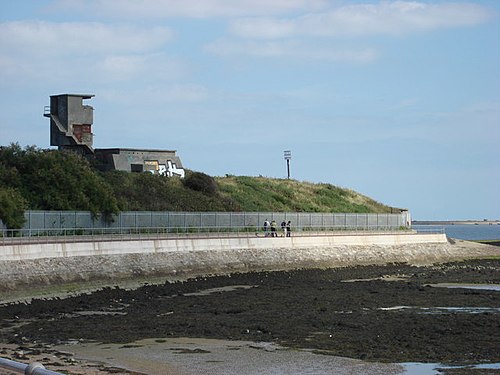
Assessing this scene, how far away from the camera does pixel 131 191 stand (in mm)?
77500

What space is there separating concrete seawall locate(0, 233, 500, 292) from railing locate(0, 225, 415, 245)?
0.95 metres

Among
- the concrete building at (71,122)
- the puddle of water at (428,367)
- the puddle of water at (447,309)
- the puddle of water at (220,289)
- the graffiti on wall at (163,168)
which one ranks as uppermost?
the concrete building at (71,122)

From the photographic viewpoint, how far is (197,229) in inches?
2753

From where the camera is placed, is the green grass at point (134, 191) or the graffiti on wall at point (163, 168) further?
the graffiti on wall at point (163, 168)

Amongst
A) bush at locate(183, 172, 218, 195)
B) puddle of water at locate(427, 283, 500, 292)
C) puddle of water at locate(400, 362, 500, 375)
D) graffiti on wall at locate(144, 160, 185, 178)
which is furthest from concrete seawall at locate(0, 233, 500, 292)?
puddle of water at locate(400, 362, 500, 375)

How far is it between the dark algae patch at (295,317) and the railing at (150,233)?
5.68 meters

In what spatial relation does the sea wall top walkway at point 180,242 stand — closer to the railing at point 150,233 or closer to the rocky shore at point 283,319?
the railing at point 150,233

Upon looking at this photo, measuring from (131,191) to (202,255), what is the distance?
19387mm

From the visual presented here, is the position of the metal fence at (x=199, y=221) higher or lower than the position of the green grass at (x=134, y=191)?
lower

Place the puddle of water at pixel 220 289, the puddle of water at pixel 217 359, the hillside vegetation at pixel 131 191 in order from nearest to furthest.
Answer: the puddle of water at pixel 217 359 → the puddle of water at pixel 220 289 → the hillside vegetation at pixel 131 191

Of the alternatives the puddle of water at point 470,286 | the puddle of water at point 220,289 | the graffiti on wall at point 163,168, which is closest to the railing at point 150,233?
the puddle of water at point 220,289

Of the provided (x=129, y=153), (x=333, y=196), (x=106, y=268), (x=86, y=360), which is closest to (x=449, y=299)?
(x=106, y=268)

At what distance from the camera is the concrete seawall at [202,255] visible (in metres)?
45.4

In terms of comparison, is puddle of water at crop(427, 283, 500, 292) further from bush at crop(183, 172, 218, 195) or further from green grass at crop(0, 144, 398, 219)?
bush at crop(183, 172, 218, 195)
